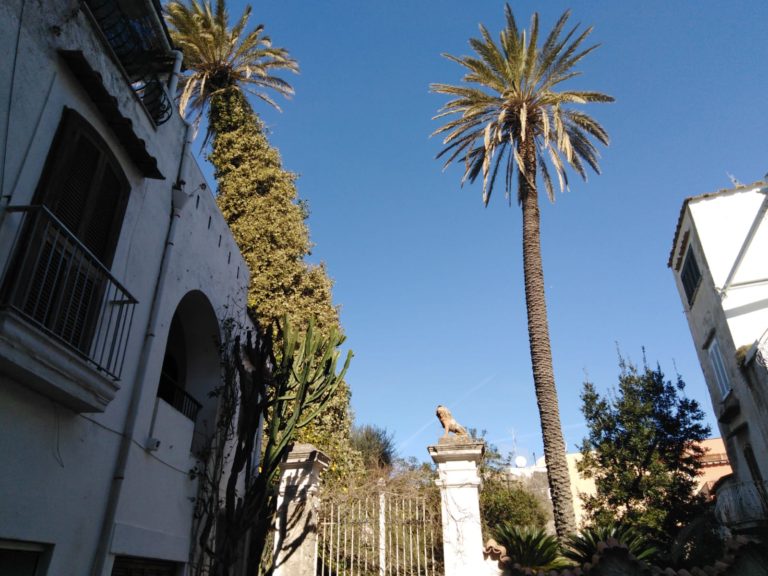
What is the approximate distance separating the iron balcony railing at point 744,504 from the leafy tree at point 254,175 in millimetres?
10092

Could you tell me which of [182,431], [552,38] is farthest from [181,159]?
[552,38]

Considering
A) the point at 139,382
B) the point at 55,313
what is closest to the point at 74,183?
the point at 55,313

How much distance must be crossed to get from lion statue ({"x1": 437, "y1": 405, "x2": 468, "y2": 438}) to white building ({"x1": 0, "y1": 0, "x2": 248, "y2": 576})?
13.3ft

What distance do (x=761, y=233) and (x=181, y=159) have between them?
51.7 ft

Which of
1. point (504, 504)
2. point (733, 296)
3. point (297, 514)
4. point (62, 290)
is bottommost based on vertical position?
point (297, 514)

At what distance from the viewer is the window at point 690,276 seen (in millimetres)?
17172

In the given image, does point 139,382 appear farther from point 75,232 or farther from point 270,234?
point 270,234

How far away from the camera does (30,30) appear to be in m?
5.07

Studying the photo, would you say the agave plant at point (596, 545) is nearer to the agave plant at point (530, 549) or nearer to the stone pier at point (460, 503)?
the agave plant at point (530, 549)

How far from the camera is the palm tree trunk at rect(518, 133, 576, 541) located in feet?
37.3

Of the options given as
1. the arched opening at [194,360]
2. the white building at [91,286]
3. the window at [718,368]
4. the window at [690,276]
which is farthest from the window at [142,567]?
the window at [690,276]

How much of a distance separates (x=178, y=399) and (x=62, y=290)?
4.73 m

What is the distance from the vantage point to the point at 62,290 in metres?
4.80

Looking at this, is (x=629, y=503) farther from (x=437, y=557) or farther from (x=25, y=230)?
(x=25, y=230)
